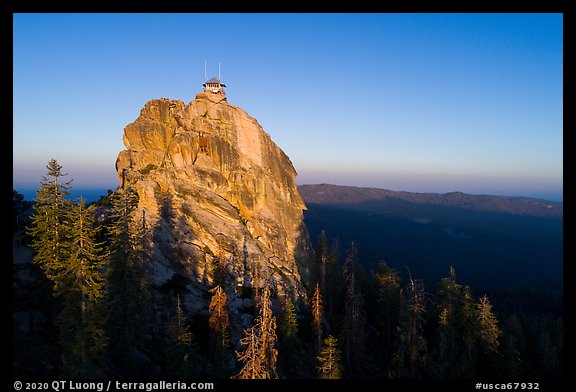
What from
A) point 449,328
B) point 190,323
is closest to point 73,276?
point 190,323

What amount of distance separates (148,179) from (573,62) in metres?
47.9

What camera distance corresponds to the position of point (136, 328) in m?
27.1

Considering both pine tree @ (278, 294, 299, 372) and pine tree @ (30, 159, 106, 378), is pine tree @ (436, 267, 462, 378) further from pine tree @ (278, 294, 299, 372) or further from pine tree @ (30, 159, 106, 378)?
pine tree @ (30, 159, 106, 378)

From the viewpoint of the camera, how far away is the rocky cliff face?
43.5m

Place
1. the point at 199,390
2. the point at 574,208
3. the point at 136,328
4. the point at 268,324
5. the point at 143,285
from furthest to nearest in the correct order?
1. the point at 143,285
2. the point at 136,328
3. the point at 268,324
4. the point at 199,390
5. the point at 574,208

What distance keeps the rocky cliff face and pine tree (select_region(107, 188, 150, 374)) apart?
9.87 m

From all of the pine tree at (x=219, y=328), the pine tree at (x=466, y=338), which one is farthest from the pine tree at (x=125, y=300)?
the pine tree at (x=466, y=338)

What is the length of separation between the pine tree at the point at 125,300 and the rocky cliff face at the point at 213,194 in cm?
987

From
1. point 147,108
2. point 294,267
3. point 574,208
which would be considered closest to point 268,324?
point 574,208

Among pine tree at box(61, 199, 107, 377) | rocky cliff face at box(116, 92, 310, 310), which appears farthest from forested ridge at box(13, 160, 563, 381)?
→ rocky cliff face at box(116, 92, 310, 310)

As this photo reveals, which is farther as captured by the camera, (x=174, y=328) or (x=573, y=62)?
(x=174, y=328)

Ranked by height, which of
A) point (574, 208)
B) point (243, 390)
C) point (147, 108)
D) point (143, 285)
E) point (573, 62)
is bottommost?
point (143, 285)

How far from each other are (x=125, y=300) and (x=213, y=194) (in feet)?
83.3
